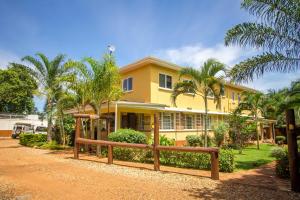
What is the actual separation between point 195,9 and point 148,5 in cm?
216

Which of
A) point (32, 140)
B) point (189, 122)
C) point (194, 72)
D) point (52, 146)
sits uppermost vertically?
point (194, 72)

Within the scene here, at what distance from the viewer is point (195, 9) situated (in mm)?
10969

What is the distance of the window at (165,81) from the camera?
1924cm

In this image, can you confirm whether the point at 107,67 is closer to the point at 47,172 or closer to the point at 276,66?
the point at 47,172

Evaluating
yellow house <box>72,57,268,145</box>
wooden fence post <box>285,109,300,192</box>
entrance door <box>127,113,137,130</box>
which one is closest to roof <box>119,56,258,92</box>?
yellow house <box>72,57,268,145</box>

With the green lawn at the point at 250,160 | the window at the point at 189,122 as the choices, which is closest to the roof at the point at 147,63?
the window at the point at 189,122

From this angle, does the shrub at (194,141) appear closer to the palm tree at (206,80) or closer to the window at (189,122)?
the window at (189,122)

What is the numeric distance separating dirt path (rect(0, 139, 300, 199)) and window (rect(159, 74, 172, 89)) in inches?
410

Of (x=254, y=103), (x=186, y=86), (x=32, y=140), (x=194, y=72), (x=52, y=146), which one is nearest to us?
(x=194, y=72)

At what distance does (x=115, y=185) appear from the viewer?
24.1 feet

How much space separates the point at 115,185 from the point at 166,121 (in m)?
12.3

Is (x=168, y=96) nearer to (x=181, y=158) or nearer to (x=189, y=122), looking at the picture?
(x=189, y=122)

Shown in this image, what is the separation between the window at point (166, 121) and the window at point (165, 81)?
2.33 meters

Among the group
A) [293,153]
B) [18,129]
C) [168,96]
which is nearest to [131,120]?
[168,96]
